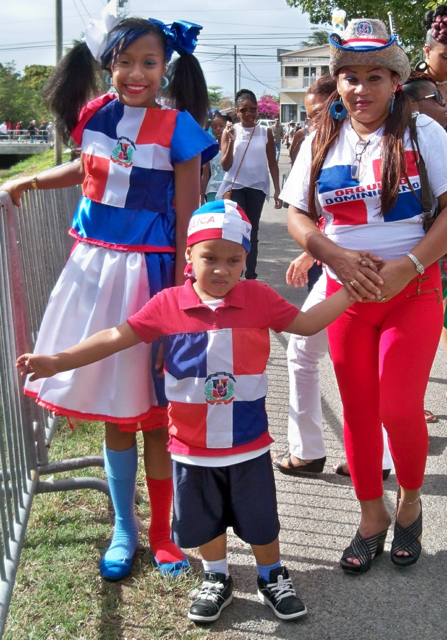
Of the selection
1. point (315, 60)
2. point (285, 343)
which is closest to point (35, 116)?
point (315, 60)

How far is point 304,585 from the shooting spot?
295 cm

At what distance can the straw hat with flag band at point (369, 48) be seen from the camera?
2.70 metres

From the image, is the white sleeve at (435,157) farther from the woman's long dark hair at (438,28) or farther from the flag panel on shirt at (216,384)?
the woman's long dark hair at (438,28)

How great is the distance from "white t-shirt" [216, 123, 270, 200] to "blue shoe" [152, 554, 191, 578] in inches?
238

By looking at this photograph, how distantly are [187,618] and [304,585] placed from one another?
0.50 metres

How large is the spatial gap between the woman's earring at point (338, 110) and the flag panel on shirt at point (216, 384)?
895 mm

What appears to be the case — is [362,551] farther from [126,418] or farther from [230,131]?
[230,131]

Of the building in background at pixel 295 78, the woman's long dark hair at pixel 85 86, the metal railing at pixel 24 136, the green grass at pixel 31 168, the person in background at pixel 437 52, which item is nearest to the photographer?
the woman's long dark hair at pixel 85 86

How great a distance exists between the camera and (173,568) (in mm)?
2938

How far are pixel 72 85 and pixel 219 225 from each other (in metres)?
0.99

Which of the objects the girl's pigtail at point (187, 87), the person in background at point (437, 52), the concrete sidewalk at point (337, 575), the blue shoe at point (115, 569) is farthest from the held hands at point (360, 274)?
the person in background at point (437, 52)

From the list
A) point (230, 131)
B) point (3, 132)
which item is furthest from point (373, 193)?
point (3, 132)

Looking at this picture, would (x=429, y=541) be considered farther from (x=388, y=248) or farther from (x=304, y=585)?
(x=388, y=248)

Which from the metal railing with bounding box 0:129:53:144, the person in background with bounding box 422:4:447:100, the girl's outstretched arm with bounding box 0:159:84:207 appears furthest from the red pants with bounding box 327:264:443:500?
the metal railing with bounding box 0:129:53:144
